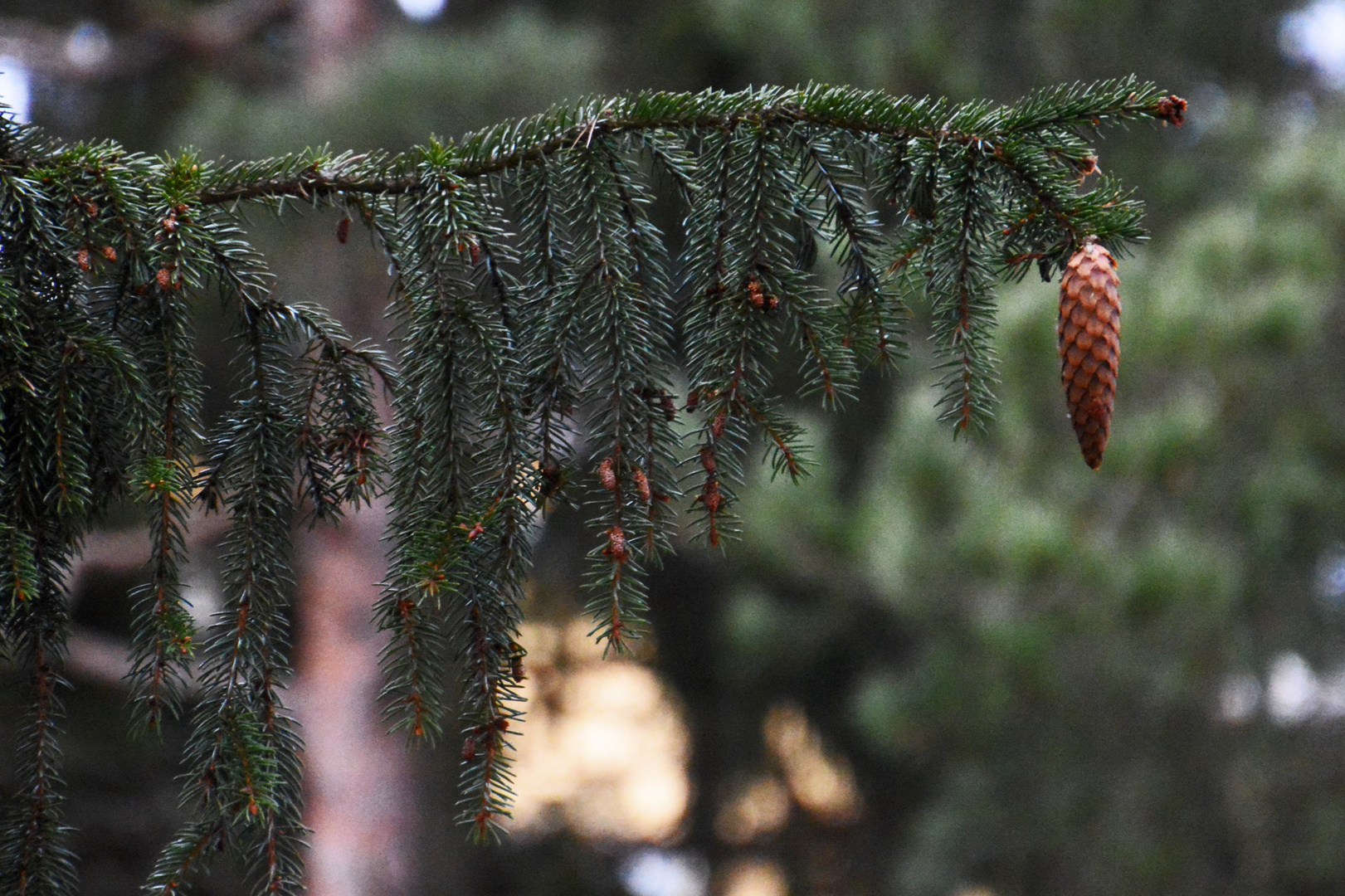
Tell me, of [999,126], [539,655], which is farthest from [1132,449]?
[539,655]

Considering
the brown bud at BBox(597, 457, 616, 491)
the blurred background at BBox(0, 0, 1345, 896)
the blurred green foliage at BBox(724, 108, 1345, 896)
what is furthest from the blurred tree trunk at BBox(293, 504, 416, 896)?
the brown bud at BBox(597, 457, 616, 491)

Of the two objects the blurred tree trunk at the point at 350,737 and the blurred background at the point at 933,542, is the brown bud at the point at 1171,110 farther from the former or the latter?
the blurred tree trunk at the point at 350,737

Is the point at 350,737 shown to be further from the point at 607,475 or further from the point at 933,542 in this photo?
the point at 607,475

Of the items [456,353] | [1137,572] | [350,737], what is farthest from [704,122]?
[350,737]

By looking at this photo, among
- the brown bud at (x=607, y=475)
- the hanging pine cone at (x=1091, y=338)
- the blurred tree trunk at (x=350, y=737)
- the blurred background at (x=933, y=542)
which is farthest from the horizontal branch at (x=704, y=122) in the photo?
the blurred tree trunk at (x=350, y=737)

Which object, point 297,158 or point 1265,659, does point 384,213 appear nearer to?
point 297,158

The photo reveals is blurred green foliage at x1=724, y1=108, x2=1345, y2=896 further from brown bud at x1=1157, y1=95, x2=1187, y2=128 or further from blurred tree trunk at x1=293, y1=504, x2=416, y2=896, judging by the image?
brown bud at x1=1157, y1=95, x2=1187, y2=128

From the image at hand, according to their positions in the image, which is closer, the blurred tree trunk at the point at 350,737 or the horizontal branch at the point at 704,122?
the horizontal branch at the point at 704,122
